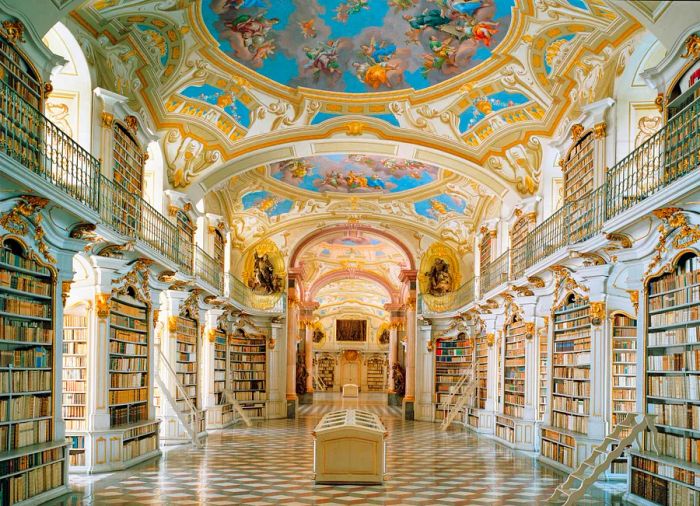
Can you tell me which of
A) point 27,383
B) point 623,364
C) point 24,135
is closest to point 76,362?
point 27,383

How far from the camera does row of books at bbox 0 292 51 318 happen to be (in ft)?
28.9

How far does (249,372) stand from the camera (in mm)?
25109

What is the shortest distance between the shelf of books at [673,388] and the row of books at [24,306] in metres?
7.63

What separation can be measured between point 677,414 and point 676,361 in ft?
1.98

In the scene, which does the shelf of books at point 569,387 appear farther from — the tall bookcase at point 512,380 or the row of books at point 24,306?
the row of books at point 24,306

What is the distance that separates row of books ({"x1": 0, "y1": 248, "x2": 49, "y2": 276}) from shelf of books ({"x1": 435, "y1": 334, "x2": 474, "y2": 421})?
1644 cm

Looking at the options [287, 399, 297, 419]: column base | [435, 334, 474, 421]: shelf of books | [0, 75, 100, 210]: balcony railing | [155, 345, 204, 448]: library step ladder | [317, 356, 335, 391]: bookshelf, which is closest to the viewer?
[0, 75, 100, 210]: balcony railing

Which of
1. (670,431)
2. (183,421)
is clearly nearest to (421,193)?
(183,421)

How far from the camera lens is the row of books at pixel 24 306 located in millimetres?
8805

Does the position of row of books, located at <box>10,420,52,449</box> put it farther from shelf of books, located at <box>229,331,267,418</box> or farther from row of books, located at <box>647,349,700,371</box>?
shelf of books, located at <box>229,331,267,418</box>

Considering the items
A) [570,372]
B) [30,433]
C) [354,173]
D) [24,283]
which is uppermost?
[354,173]

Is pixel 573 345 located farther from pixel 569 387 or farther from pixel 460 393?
pixel 460 393

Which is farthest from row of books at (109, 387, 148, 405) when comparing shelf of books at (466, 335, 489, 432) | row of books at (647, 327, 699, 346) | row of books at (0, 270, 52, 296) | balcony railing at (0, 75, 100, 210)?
shelf of books at (466, 335, 489, 432)

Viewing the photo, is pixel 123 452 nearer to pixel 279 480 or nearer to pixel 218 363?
pixel 279 480
